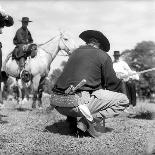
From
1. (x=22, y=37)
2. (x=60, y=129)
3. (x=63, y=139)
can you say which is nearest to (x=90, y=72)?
(x=63, y=139)

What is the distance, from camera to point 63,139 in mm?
6258

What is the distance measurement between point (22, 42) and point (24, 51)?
11.6 inches

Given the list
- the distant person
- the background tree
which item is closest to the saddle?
the distant person

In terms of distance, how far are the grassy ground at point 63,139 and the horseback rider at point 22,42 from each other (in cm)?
454

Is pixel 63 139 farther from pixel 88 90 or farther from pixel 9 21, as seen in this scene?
pixel 9 21

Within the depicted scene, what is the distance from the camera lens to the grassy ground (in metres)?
5.35

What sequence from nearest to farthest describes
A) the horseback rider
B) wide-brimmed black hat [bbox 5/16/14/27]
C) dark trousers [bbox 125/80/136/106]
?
wide-brimmed black hat [bbox 5/16/14/27]
the horseback rider
dark trousers [bbox 125/80/136/106]

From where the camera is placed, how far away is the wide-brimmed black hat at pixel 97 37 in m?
6.91

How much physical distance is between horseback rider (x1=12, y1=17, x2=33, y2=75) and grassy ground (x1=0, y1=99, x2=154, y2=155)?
179 inches

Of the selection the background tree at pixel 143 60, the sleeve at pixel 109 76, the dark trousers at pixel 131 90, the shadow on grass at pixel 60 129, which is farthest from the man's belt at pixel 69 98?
the background tree at pixel 143 60

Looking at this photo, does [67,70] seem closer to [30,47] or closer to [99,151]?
[99,151]

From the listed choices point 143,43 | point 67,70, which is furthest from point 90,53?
point 143,43

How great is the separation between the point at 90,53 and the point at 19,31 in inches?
242

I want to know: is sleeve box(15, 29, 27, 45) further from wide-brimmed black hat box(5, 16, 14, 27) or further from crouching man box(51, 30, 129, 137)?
crouching man box(51, 30, 129, 137)
